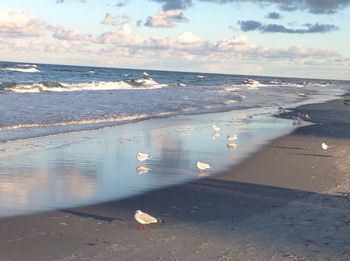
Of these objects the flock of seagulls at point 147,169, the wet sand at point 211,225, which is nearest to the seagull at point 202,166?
the flock of seagulls at point 147,169

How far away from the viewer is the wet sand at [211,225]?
650cm

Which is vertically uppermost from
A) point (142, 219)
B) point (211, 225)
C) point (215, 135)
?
point (142, 219)

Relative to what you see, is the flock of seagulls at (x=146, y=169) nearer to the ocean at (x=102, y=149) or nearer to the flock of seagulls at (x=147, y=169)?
the flock of seagulls at (x=147, y=169)

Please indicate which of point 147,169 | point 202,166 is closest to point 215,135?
point 202,166

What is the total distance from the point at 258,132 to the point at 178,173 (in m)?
8.86

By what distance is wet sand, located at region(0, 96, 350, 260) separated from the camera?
21.3 feet

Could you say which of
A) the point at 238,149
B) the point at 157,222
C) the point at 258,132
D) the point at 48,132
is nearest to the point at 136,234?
the point at 157,222

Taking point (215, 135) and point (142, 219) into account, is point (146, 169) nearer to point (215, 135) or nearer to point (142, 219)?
point (142, 219)

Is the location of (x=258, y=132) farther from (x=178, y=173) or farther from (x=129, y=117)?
(x=178, y=173)

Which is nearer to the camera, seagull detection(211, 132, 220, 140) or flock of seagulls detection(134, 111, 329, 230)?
flock of seagulls detection(134, 111, 329, 230)

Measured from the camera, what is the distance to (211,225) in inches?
303

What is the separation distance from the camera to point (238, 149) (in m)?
15.6

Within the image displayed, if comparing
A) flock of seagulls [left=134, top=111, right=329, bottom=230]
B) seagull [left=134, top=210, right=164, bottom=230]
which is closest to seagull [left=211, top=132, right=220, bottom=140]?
flock of seagulls [left=134, top=111, right=329, bottom=230]

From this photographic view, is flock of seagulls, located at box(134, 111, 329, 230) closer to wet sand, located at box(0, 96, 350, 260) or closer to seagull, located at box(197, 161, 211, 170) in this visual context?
seagull, located at box(197, 161, 211, 170)
